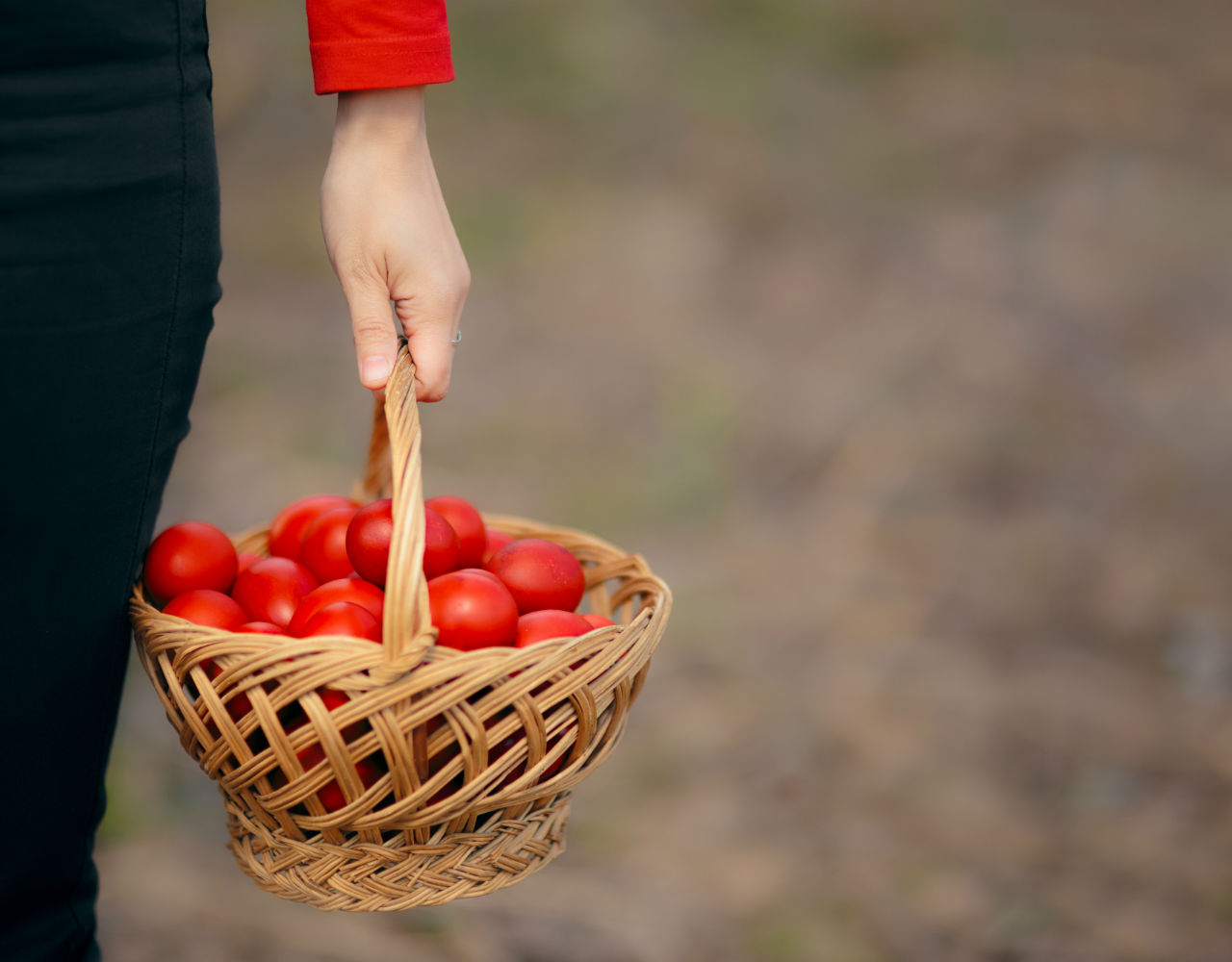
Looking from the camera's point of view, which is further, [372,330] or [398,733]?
[372,330]

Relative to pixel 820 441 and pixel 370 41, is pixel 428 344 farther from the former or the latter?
pixel 820 441

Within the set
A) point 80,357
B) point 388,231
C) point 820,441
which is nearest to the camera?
point 80,357

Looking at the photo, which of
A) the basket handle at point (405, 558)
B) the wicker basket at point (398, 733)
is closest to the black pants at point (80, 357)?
the wicker basket at point (398, 733)

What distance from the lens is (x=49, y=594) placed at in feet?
2.60

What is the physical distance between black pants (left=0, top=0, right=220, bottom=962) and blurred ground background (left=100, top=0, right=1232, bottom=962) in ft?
2.94

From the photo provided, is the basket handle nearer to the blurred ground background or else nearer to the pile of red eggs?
the pile of red eggs

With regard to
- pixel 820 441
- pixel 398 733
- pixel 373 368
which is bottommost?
pixel 820 441

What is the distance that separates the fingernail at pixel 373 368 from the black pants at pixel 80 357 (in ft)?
0.42

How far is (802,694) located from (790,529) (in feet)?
1.97

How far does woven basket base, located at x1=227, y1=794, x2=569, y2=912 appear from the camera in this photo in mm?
871

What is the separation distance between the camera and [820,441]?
302 centimetres

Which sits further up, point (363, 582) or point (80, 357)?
point (80, 357)

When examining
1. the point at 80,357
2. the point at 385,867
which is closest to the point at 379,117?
the point at 80,357

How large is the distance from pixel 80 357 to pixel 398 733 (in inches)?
13.6
